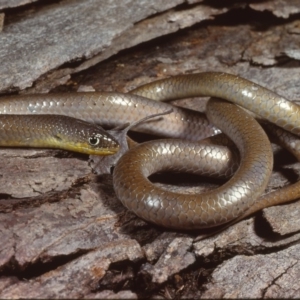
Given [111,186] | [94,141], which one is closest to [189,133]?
[94,141]

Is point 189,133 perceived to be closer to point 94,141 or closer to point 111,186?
point 94,141

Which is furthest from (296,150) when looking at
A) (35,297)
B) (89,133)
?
(35,297)

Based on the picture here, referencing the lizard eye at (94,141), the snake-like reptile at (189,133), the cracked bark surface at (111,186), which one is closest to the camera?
the cracked bark surface at (111,186)

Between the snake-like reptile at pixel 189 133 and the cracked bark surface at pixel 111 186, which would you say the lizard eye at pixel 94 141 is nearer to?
the cracked bark surface at pixel 111 186

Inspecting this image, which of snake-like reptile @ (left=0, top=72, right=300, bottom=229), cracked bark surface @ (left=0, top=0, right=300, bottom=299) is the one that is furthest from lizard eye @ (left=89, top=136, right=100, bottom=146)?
snake-like reptile @ (left=0, top=72, right=300, bottom=229)

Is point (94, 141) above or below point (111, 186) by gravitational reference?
above

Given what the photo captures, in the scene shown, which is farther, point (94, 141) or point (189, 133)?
point (189, 133)

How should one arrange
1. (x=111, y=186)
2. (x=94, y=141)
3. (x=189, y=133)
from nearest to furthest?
(x=111, y=186) < (x=94, y=141) < (x=189, y=133)

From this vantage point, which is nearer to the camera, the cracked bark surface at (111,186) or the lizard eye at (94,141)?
the cracked bark surface at (111,186)

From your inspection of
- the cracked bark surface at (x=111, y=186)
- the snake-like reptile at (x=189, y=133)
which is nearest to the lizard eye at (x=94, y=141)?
the cracked bark surface at (x=111, y=186)
